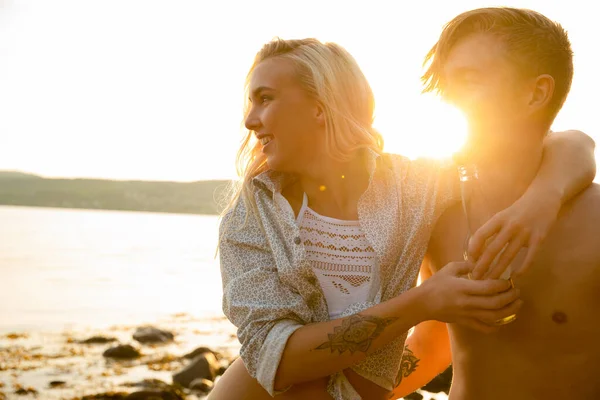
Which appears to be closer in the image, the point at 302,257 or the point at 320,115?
the point at 302,257

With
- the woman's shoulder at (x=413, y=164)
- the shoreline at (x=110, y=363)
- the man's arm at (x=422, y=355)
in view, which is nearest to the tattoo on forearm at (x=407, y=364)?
the man's arm at (x=422, y=355)

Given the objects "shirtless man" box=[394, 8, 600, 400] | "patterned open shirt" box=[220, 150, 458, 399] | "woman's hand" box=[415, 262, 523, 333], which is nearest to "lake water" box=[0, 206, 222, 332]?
"patterned open shirt" box=[220, 150, 458, 399]

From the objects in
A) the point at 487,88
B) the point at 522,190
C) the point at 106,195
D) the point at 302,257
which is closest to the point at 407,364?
the point at 302,257

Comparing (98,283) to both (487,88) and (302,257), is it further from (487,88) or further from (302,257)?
(487,88)

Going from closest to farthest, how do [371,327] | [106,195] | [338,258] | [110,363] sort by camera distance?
[371,327], [338,258], [110,363], [106,195]

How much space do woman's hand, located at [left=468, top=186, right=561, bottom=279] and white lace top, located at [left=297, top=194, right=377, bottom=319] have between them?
0.75 meters

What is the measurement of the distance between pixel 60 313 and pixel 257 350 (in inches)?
711

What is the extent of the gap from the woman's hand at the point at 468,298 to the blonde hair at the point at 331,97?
1.12 metres

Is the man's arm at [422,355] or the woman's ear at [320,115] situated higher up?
the woman's ear at [320,115]

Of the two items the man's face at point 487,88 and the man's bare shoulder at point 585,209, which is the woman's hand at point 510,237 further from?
the man's face at point 487,88

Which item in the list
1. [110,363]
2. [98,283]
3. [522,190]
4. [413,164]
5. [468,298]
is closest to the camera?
[468,298]

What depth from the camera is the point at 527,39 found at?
276 centimetres

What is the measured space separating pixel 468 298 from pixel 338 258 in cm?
92

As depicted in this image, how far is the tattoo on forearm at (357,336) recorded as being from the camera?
8.78 ft
